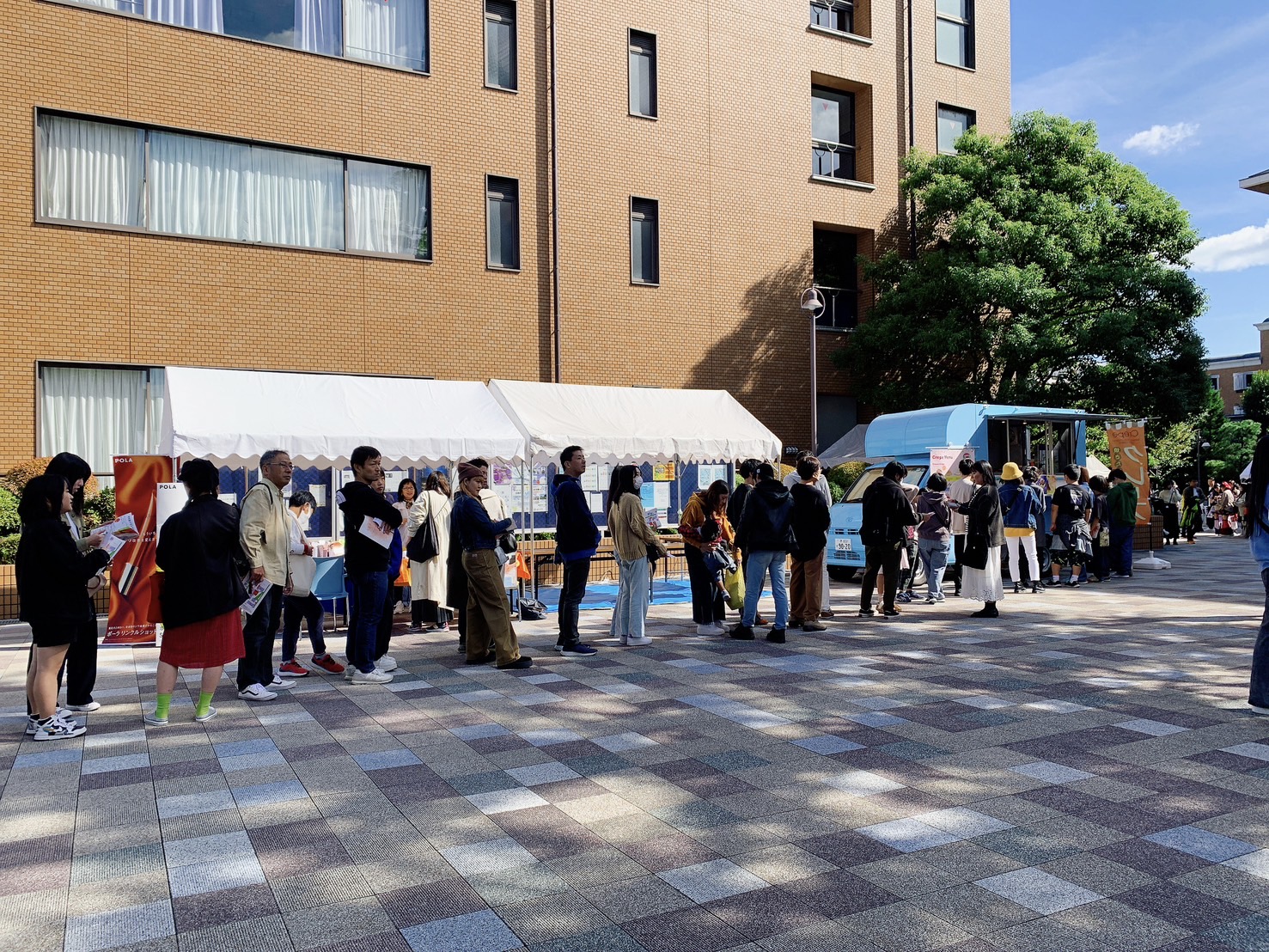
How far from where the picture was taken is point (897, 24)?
23.1 metres

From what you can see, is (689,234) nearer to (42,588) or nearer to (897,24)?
(897,24)

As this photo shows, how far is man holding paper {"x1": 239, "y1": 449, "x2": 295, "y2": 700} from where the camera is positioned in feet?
24.0

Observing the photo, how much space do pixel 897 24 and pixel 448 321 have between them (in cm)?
1321

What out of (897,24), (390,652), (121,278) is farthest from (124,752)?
(897,24)

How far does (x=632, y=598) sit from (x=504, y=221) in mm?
10551

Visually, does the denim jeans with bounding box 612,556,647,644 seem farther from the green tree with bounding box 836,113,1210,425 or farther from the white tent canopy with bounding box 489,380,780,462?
the green tree with bounding box 836,113,1210,425

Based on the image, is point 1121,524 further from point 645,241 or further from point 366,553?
point 366,553

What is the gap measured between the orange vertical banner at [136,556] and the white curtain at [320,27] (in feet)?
29.6

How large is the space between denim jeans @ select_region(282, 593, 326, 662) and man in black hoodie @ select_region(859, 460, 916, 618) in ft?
19.8

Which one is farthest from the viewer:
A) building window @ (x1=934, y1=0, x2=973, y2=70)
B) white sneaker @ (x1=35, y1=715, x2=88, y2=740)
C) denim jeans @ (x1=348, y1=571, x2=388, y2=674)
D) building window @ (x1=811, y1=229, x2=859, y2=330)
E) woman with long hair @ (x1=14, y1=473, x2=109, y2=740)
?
building window @ (x1=934, y1=0, x2=973, y2=70)

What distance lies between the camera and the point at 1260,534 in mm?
6430

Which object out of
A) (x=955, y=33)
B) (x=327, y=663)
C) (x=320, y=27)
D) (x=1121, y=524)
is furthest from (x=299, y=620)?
(x=955, y=33)

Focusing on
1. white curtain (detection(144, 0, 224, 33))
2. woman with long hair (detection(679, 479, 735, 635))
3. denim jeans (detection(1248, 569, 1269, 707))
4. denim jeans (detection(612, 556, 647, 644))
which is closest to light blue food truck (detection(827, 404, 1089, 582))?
woman with long hair (detection(679, 479, 735, 635))

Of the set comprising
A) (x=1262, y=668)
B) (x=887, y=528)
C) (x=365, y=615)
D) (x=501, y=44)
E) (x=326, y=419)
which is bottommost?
(x=1262, y=668)
